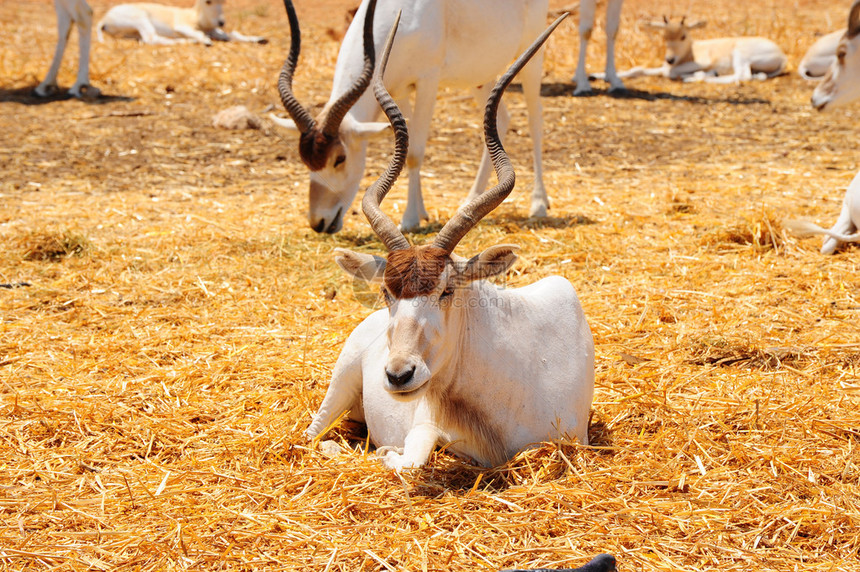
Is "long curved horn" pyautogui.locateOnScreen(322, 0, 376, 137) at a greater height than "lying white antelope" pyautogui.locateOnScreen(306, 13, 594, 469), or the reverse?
"long curved horn" pyautogui.locateOnScreen(322, 0, 376, 137)

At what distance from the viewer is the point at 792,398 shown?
450cm

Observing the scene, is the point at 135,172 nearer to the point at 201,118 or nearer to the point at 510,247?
the point at 201,118

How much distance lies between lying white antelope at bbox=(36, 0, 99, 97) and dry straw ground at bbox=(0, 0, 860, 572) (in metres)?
2.64

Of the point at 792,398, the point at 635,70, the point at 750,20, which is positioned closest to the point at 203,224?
the point at 792,398

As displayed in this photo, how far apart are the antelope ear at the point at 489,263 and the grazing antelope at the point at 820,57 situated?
1391cm

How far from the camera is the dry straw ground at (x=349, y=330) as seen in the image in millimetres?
3287

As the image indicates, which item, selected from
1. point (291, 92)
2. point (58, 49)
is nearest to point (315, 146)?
point (291, 92)

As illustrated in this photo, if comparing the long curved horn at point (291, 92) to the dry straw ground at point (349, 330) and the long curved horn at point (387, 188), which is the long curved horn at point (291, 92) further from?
the long curved horn at point (387, 188)

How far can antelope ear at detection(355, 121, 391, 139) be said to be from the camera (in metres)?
7.39

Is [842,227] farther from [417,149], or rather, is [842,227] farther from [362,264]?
[362,264]

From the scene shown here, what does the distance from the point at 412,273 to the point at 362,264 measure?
0.40m

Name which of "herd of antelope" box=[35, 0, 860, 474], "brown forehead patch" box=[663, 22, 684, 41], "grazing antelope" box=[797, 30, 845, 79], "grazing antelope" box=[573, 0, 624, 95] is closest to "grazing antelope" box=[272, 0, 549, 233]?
"herd of antelope" box=[35, 0, 860, 474]

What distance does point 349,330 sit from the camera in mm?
5859

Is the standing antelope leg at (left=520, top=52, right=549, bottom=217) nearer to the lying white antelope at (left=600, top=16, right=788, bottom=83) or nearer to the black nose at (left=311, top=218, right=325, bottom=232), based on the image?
the black nose at (left=311, top=218, right=325, bottom=232)
